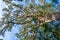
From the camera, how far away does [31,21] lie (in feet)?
19.6

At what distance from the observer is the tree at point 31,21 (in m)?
5.74

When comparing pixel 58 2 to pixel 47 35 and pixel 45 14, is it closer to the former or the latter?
Result: pixel 45 14

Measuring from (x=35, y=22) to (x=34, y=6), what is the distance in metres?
0.51

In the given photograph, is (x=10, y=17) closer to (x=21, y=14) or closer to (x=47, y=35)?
(x=21, y=14)

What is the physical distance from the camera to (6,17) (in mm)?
6176

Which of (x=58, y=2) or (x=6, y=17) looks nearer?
(x=58, y=2)

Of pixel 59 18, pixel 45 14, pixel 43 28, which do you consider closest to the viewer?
pixel 59 18

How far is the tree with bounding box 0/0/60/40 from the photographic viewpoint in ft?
18.8

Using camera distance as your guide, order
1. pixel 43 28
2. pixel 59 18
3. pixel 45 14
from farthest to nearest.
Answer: pixel 43 28, pixel 45 14, pixel 59 18

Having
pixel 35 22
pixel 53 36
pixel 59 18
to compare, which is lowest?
pixel 53 36

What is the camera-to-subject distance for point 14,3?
6.05 metres

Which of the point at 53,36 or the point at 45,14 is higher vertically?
the point at 45,14

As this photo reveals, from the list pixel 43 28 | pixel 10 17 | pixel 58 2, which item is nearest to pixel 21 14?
pixel 10 17

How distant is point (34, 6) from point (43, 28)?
69cm
